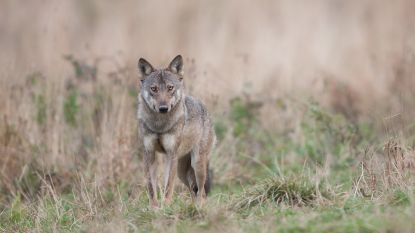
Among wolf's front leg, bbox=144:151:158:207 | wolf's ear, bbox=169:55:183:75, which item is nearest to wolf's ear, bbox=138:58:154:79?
wolf's ear, bbox=169:55:183:75

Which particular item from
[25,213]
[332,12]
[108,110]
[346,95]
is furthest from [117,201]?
[332,12]

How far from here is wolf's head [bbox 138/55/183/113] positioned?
7621 mm

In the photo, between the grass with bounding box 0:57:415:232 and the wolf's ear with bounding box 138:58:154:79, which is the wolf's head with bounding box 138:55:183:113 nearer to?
the wolf's ear with bounding box 138:58:154:79

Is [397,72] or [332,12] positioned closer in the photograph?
[397,72]

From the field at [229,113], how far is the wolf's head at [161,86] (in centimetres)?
99

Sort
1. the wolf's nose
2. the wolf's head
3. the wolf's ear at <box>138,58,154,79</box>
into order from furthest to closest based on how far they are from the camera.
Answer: the wolf's ear at <box>138,58,154,79</box> < the wolf's head < the wolf's nose

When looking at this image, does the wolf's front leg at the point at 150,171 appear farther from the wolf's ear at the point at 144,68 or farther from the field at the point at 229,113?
the wolf's ear at the point at 144,68

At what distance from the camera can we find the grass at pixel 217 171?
6.17m

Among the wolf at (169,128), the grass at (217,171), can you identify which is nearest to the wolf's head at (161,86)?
the wolf at (169,128)

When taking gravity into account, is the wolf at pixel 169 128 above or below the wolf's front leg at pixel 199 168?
above

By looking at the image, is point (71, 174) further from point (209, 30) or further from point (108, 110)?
point (209, 30)

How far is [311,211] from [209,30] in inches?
337

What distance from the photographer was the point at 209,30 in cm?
1445

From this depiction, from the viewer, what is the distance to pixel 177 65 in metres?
8.14
